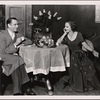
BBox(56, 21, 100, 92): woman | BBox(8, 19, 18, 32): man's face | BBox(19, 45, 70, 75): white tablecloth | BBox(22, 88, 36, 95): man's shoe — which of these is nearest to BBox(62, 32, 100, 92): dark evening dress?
BBox(56, 21, 100, 92): woman

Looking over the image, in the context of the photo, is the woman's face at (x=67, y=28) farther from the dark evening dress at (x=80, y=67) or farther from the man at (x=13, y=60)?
the man at (x=13, y=60)

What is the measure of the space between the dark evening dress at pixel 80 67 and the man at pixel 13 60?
0.60 meters

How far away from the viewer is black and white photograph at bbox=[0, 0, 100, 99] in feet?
9.95

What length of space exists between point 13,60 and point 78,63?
33.0 inches

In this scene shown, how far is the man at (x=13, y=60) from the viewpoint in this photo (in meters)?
3.04

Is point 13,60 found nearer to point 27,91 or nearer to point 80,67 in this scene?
point 27,91

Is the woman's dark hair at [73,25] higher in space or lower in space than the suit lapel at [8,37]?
higher

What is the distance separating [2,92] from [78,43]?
3.71 feet

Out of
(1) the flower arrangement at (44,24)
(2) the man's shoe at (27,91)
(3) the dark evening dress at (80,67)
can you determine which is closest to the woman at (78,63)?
(3) the dark evening dress at (80,67)

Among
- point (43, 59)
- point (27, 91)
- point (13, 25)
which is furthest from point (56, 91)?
point (13, 25)

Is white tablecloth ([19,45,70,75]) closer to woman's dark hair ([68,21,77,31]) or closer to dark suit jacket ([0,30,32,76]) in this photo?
dark suit jacket ([0,30,32,76])

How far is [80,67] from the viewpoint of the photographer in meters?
3.29

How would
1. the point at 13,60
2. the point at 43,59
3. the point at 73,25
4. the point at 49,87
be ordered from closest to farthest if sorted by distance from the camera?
the point at 43,59 → the point at 13,60 → the point at 49,87 → the point at 73,25

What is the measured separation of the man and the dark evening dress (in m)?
0.60
